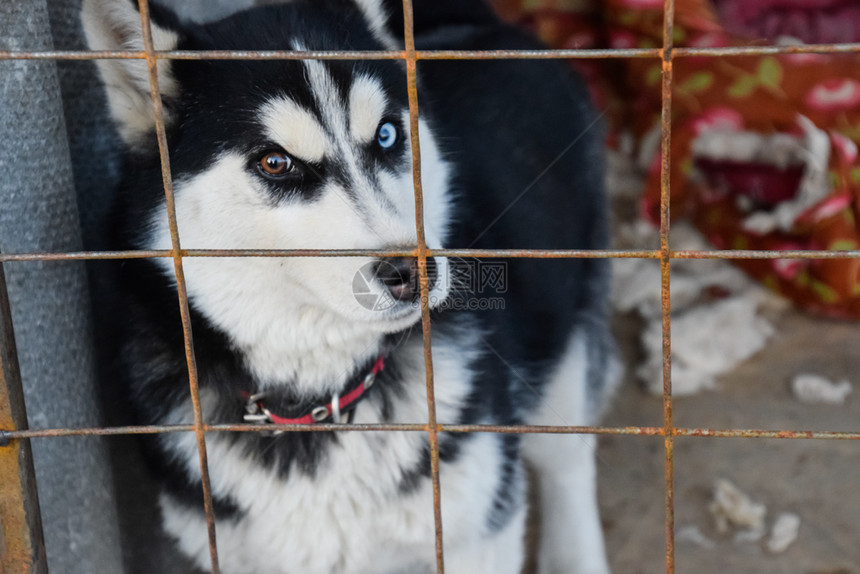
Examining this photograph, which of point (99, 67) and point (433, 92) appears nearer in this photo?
point (99, 67)

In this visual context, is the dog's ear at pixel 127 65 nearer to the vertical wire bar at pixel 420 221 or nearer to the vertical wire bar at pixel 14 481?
the vertical wire bar at pixel 14 481

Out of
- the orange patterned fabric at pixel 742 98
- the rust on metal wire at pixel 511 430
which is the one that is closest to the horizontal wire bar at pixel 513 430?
the rust on metal wire at pixel 511 430

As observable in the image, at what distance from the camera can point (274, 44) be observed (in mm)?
1705

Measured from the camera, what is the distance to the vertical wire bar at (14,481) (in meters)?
1.54

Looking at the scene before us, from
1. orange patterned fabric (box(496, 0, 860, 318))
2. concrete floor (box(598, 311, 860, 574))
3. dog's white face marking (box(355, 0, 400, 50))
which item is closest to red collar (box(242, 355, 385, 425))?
dog's white face marking (box(355, 0, 400, 50))

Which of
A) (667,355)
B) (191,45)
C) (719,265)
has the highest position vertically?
(191,45)

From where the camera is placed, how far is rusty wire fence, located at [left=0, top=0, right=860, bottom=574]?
1223 millimetres

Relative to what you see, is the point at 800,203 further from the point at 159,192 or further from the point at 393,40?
the point at 159,192

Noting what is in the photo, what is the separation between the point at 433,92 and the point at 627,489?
137cm

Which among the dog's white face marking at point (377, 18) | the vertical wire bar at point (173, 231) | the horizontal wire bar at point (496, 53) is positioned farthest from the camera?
the dog's white face marking at point (377, 18)

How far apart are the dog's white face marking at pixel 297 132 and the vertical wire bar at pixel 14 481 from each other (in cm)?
56

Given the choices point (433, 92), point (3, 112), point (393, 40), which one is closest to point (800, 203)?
point (433, 92)

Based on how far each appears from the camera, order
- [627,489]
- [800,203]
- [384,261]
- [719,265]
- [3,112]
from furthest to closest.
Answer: [719,265] < [800,203] < [627,489] < [3,112] < [384,261]

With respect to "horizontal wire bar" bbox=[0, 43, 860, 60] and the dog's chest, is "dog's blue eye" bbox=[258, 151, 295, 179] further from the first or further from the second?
the dog's chest
